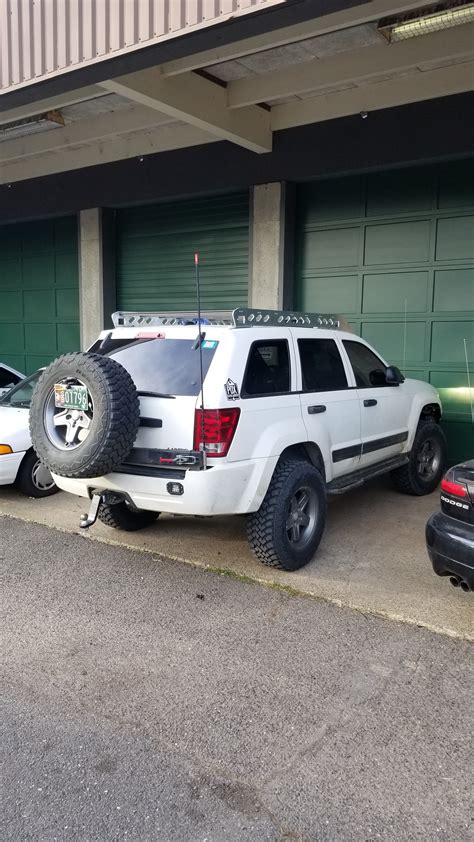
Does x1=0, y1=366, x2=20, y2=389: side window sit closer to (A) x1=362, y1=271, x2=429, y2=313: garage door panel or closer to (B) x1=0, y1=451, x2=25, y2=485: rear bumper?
(B) x1=0, y1=451, x2=25, y2=485: rear bumper

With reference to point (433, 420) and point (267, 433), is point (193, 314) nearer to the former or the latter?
point (267, 433)

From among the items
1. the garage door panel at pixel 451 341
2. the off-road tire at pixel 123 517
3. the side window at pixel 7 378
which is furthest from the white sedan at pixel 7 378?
the garage door panel at pixel 451 341

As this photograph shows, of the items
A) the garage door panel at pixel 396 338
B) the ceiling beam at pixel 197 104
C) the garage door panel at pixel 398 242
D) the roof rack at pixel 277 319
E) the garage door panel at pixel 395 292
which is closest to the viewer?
the roof rack at pixel 277 319

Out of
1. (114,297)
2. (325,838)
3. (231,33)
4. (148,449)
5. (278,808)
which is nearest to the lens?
(325,838)

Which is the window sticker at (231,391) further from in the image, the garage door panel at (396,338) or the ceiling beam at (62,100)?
the ceiling beam at (62,100)

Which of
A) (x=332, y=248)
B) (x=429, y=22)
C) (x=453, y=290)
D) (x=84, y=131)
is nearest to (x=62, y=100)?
(x=84, y=131)

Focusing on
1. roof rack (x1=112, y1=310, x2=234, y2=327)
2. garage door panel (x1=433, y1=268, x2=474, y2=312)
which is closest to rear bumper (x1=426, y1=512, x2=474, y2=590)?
roof rack (x1=112, y1=310, x2=234, y2=327)

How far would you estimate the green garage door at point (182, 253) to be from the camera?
10023mm

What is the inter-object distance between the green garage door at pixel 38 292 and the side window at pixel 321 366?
7534mm

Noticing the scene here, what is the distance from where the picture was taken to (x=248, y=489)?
→ 4562 millimetres

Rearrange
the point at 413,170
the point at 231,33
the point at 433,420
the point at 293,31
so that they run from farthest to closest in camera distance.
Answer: the point at 413,170, the point at 433,420, the point at 293,31, the point at 231,33

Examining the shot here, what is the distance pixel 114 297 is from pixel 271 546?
7.96 m

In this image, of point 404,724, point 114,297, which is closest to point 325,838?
point 404,724

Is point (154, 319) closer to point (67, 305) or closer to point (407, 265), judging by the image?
point (407, 265)
